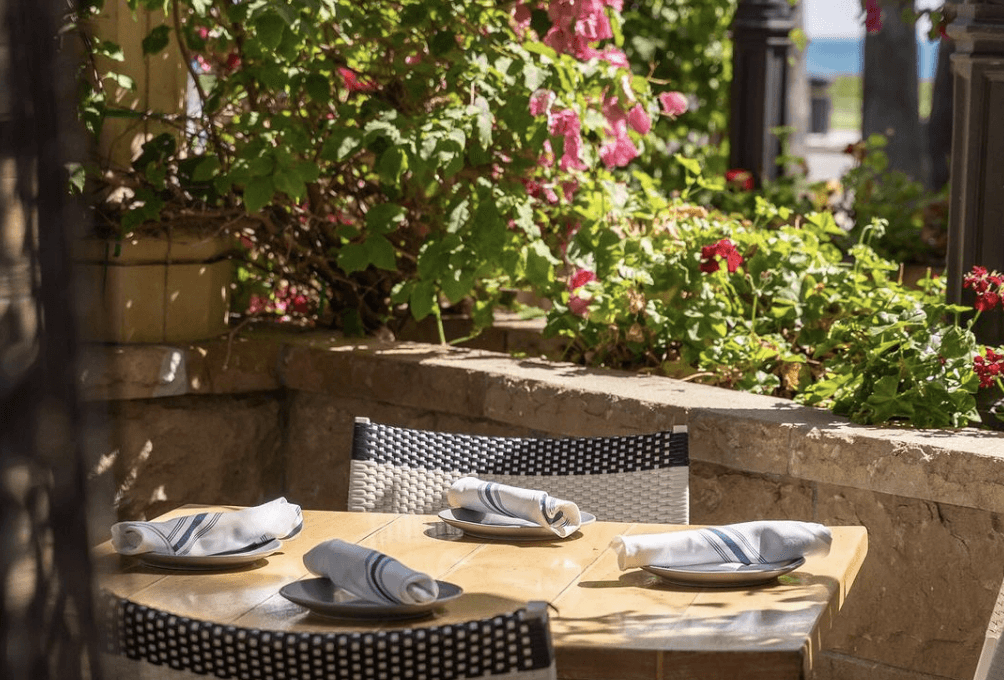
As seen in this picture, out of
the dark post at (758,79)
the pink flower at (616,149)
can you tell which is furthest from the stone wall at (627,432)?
the dark post at (758,79)

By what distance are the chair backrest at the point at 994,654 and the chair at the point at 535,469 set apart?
2.00 feet

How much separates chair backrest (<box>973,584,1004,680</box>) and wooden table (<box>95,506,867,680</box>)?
231 millimetres

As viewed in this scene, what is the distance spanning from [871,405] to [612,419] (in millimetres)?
637

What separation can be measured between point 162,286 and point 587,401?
135 cm

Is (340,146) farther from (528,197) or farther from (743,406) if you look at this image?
(743,406)

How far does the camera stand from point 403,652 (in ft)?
4.92

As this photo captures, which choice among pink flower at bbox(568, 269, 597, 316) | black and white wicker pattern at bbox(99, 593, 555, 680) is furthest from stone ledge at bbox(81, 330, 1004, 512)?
black and white wicker pattern at bbox(99, 593, 555, 680)

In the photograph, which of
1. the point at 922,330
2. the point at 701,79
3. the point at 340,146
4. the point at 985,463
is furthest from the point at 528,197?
the point at 701,79

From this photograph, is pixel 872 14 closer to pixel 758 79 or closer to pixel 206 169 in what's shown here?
pixel 758 79

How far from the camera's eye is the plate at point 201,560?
7.19 feet

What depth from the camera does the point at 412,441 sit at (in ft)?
9.27

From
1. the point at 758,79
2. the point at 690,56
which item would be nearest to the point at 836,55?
the point at 690,56

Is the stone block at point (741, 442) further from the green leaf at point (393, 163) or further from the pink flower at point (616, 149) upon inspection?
the pink flower at point (616, 149)

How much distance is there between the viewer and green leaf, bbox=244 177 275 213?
3.79 metres
